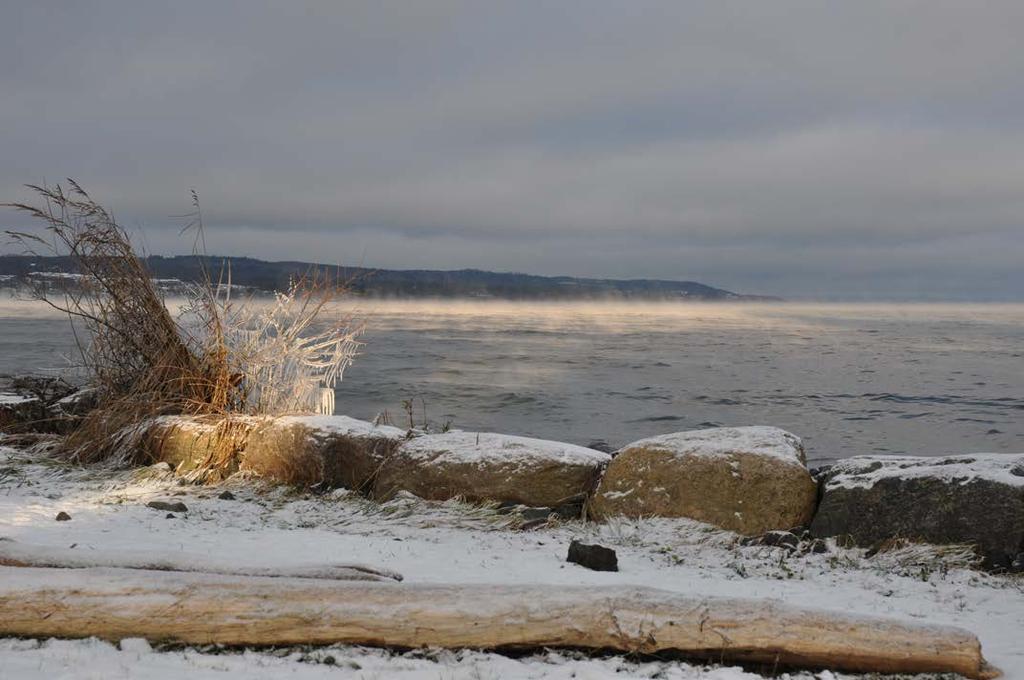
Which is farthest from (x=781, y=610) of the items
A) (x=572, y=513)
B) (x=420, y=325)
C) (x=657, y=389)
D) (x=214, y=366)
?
(x=420, y=325)

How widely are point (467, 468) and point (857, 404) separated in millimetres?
12903

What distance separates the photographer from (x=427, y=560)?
614 centimetres

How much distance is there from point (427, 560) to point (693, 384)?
16599 mm

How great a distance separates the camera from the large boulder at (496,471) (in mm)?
7453

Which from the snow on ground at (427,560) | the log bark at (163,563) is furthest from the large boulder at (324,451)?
the log bark at (163,563)

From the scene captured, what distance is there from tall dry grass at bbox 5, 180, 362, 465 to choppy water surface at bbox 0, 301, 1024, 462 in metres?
1.07

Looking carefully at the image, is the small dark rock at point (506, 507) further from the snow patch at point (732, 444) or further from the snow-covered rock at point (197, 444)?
the snow-covered rock at point (197, 444)

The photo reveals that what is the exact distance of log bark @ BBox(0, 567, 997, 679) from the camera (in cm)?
392

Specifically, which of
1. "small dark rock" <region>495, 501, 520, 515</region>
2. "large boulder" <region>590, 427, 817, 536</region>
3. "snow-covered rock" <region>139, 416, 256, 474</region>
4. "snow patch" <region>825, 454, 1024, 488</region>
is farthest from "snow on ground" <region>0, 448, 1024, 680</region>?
"snow patch" <region>825, 454, 1024, 488</region>

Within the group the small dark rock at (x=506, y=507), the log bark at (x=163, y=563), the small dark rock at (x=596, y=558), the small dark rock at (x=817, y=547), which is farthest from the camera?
the small dark rock at (x=506, y=507)

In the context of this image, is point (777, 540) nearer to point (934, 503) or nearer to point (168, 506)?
point (934, 503)

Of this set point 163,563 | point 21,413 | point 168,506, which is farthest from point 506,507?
point 21,413

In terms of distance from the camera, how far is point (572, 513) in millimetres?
7426

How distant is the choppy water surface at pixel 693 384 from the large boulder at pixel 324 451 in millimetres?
2357
